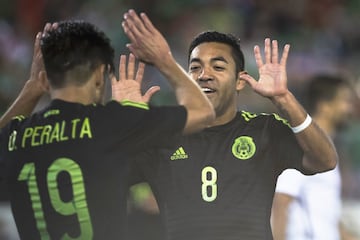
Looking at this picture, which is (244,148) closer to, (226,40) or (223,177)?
(223,177)

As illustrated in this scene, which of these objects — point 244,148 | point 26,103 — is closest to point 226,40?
point 244,148

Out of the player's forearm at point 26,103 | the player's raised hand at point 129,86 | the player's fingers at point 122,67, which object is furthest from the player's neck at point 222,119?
the player's forearm at point 26,103

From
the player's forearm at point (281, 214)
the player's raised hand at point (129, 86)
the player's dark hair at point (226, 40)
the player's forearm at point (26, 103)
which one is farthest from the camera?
the player's forearm at point (281, 214)

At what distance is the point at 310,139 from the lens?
17.8ft

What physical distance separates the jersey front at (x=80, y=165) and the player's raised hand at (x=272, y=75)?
91 centimetres

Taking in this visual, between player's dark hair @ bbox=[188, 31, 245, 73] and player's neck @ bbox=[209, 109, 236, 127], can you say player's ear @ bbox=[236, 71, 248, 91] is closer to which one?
player's dark hair @ bbox=[188, 31, 245, 73]

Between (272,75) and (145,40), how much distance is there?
3.40 ft

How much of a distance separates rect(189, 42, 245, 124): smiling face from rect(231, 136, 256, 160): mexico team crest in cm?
19

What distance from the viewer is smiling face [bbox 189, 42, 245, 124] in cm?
575

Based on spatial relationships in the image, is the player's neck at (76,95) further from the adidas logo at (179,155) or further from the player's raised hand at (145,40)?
the adidas logo at (179,155)

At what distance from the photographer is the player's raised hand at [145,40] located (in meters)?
4.59

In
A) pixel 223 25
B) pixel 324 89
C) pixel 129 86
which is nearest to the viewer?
pixel 129 86

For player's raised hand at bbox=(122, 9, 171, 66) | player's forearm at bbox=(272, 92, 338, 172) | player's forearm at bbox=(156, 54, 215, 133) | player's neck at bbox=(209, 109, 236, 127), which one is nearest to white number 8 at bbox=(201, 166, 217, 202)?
player's neck at bbox=(209, 109, 236, 127)

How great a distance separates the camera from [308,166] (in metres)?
Answer: 5.55
